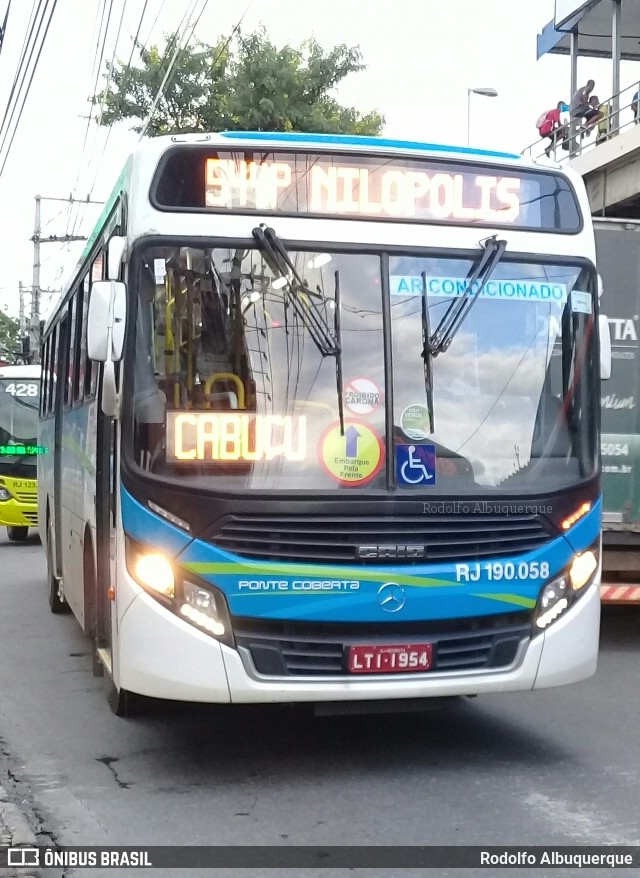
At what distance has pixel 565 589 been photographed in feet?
20.5

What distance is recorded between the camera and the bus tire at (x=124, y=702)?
6.70m

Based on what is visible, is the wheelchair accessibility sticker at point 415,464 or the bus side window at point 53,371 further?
the bus side window at point 53,371

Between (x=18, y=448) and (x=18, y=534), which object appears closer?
(x=18, y=448)

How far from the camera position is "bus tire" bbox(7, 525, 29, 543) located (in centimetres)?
2114

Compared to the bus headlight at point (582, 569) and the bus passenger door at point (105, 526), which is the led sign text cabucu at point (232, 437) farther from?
the bus headlight at point (582, 569)

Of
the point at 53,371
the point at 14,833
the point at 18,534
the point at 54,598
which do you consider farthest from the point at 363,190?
the point at 18,534

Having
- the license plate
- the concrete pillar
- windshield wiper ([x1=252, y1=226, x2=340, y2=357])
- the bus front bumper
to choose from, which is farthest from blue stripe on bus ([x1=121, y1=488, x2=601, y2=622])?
the concrete pillar

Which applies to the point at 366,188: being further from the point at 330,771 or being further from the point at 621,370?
the point at 621,370

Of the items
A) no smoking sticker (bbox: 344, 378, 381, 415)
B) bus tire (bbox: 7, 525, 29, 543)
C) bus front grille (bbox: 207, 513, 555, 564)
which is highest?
no smoking sticker (bbox: 344, 378, 381, 415)

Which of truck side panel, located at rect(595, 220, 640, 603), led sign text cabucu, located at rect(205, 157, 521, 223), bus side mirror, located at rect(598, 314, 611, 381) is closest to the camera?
led sign text cabucu, located at rect(205, 157, 521, 223)

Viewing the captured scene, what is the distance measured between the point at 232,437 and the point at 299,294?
772 millimetres

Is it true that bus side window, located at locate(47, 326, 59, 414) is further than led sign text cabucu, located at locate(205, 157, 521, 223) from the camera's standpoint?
Yes

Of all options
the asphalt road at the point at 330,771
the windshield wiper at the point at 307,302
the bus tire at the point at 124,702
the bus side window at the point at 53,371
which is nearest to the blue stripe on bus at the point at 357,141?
the windshield wiper at the point at 307,302

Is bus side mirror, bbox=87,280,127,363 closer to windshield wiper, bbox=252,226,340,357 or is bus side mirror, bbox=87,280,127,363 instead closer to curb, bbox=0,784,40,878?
windshield wiper, bbox=252,226,340,357
